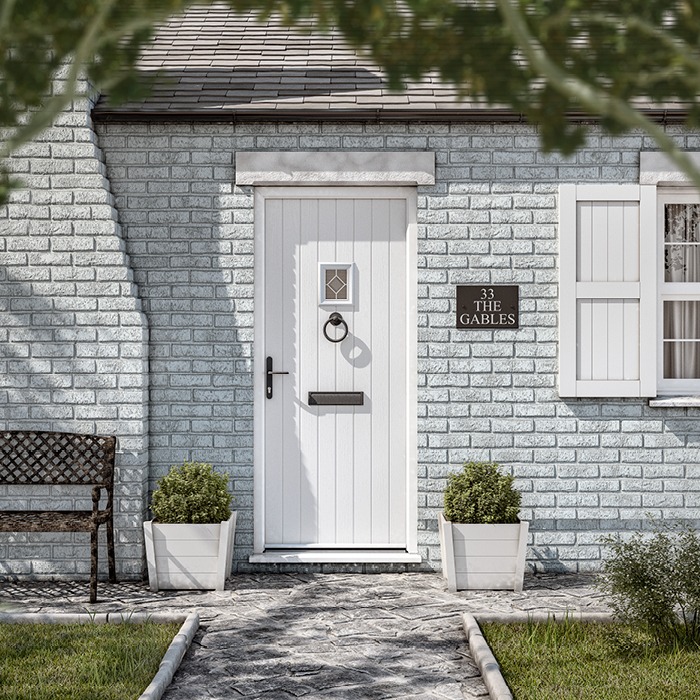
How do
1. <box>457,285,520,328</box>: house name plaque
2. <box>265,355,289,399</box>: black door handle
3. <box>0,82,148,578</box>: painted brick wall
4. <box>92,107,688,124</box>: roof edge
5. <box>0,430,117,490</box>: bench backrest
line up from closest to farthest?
1. <box>0,430,117,490</box>: bench backrest
2. <box>0,82,148,578</box>: painted brick wall
3. <box>92,107,688,124</box>: roof edge
4. <box>457,285,520,328</box>: house name plaque
5. <box>265,355,289,399</box>: black door handle

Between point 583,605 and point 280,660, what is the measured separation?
1.97 metres

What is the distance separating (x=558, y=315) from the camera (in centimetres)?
662

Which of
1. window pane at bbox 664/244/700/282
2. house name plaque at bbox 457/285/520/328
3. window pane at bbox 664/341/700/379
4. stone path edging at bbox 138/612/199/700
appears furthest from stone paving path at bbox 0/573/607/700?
window pane at bbox 664/244/700/282

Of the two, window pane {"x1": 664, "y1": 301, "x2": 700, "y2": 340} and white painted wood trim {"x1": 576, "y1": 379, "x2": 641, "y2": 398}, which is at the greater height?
window pane {"x1": 664, "y1": 301, "x2": 700, "y2": 340}

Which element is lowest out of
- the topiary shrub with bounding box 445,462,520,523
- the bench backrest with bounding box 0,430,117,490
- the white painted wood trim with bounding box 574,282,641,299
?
the topiary shrub with bounding box 445,462,520,523

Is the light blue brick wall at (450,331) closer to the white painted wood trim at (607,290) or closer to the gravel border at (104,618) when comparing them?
the white painted wood trim at (607,290)

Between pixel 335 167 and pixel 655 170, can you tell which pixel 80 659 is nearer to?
pixel 335 167

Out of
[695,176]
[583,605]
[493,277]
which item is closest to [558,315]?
[493,277]

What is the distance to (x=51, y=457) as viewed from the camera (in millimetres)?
6344

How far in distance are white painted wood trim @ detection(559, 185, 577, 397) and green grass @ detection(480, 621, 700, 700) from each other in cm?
192

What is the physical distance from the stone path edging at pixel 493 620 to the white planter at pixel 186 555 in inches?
65.3

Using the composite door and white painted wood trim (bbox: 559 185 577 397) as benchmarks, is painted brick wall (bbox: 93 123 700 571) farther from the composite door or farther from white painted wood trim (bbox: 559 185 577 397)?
the composite door

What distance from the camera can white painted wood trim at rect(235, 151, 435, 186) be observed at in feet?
21.6

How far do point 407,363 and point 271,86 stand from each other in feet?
7.19
